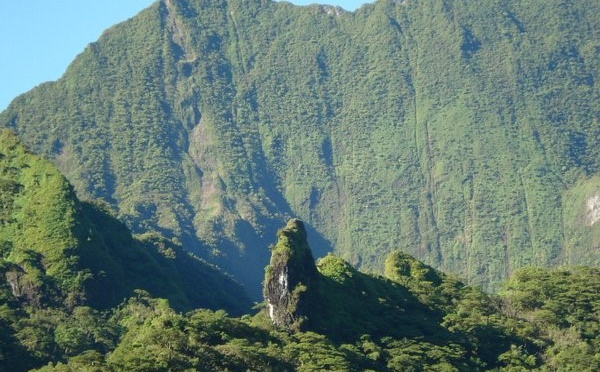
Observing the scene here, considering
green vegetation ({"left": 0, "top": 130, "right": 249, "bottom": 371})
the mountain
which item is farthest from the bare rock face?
green vegetation ({"left": 0, "top": 130, "right": 249, "bottom": 371})

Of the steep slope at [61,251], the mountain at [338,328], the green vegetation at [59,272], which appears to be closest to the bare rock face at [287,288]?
the mountain at [338,328]

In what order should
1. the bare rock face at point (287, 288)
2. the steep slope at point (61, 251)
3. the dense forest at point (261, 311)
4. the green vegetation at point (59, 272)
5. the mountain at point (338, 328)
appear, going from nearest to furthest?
1. the mountain at point (338, 328)
2. the dense forest at point (261, 311)
3. the bare rock face at point (287, 288)
4. the green vegetation at point (59, 272)
5. the steep slope at point (61, 251)

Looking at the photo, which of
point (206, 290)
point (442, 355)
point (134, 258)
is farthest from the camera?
point (206, 290)

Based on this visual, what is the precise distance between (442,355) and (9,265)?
44.5 metres

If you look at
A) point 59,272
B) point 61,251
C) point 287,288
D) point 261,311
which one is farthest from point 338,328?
point 61,251

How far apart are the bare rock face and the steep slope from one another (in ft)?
94.0

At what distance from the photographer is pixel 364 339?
393ft

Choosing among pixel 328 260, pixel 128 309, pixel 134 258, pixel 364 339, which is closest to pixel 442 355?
pixel 364 339

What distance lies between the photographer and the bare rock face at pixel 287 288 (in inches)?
4707

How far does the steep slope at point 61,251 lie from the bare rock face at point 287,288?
94.0ft

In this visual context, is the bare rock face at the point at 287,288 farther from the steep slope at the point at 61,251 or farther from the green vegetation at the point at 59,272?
the steep slope at the point at 61,251

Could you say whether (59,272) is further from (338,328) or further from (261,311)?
(338,328)

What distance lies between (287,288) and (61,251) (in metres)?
33.8

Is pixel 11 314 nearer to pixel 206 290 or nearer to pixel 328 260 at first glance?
pixel 328 260
